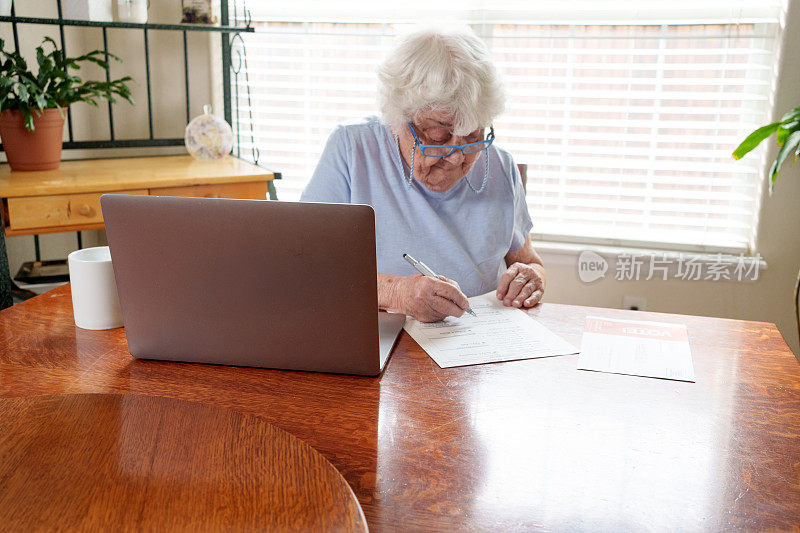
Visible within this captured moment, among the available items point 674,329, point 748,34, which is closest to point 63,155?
point 674,329

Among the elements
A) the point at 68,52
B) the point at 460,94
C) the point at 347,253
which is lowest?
the point at 347,253

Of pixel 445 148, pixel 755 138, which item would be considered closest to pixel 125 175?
pixel 445 148

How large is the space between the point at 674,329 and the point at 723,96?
1.56 m

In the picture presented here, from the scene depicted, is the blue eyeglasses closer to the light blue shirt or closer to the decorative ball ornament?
the light blue shirt

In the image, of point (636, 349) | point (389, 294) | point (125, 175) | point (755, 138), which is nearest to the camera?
point (636, 349)

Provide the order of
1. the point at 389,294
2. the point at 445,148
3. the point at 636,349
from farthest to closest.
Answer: the point at 445,148
the point at 389,294
the point at 636,349

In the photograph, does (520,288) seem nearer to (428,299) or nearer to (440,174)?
(428,299)

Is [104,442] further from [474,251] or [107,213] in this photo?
[474,251]

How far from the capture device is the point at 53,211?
2.08 metres

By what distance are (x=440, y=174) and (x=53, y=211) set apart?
1280mm

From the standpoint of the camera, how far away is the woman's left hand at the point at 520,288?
1347 mm

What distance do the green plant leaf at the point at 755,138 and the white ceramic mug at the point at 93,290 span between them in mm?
1981

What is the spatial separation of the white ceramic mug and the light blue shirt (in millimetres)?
568

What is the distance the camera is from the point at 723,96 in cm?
244
